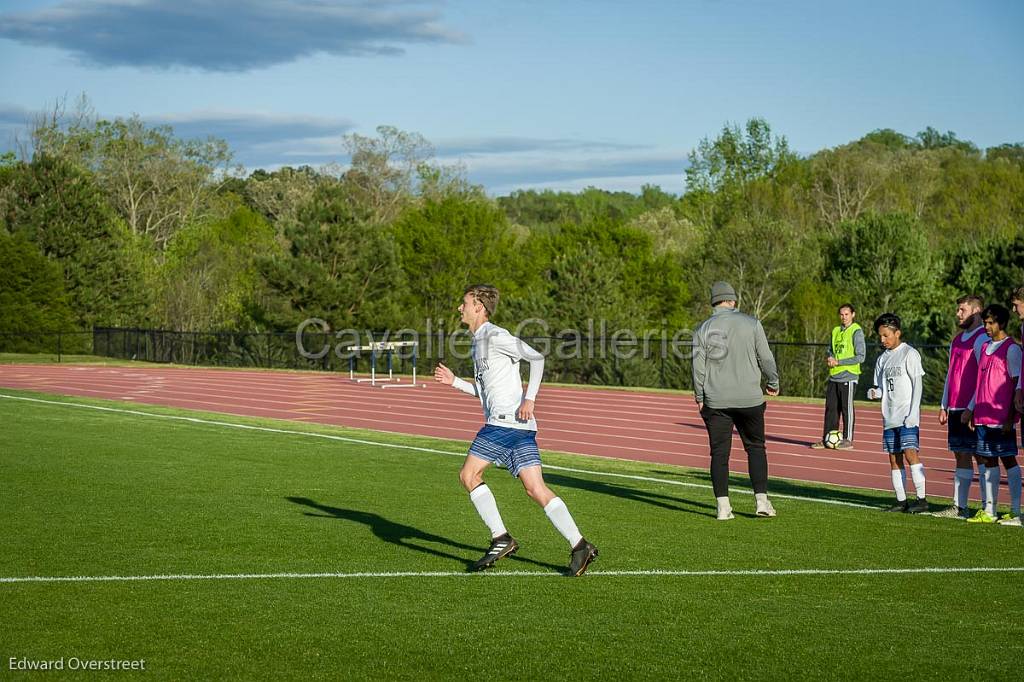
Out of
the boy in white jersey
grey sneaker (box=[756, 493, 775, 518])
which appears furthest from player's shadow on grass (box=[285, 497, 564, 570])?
the boy in white jersey

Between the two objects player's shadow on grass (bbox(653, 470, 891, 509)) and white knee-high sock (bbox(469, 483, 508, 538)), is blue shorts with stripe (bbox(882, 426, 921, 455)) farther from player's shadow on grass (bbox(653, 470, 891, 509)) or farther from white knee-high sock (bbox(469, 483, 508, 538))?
white knee-high sock (bbox(469, 483, 508, 538))

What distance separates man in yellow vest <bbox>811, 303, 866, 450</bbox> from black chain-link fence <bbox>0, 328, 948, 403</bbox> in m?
10.3

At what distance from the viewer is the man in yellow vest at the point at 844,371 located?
1728 cm

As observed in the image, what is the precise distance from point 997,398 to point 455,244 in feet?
192

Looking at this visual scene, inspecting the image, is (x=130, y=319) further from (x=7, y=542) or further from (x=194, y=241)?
(x=7, y=542)

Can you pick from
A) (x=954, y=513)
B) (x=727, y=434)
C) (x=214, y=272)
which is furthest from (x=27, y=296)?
(x=954, y=513)

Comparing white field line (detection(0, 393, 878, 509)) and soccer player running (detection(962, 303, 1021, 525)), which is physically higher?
soccer player running (detection(962, 303, 1021, 525))

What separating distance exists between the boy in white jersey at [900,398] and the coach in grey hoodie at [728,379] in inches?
52.9

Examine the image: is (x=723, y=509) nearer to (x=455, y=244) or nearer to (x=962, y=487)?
(x=962, y=487)

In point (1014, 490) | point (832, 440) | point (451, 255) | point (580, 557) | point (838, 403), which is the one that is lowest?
point (832, 440)

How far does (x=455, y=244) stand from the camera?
2670 inches

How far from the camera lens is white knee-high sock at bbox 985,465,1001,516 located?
10422 millimetres

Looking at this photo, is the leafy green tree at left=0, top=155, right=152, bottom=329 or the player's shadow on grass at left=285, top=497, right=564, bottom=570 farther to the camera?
the leafy green tree at left=0, top=155, right=152, bottom=329

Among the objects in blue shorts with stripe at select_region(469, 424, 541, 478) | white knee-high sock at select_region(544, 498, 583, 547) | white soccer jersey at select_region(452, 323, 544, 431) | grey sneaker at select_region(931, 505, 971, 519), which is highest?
white soccer jersey at select_region(452, 323, 544, 431)
